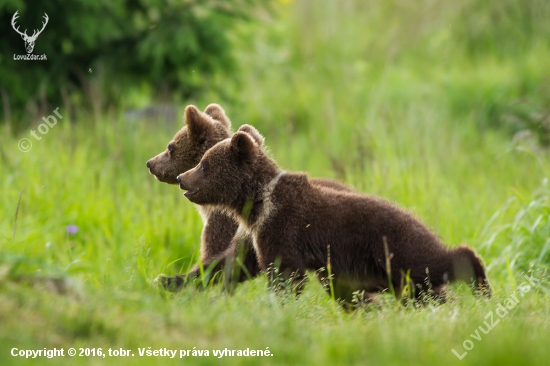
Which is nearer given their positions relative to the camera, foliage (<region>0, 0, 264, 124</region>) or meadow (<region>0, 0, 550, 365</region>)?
meadow (<region>0, 0, 550, 365</region>)

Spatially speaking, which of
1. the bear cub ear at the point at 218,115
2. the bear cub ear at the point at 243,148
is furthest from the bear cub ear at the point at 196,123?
the bear cub ear at the point at 243,148

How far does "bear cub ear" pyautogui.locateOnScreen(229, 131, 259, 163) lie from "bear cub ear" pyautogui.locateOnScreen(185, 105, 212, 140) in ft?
2.55

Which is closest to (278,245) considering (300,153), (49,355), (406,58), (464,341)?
(464,341)

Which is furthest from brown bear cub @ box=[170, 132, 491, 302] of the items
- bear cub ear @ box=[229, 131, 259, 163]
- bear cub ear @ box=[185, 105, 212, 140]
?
bear cub ear @ box=[185, 105, 212, 140]

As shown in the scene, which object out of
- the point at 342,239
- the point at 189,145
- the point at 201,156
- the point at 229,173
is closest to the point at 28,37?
the point at 189,145

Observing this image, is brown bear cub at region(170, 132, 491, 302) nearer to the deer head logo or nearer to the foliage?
the foliage

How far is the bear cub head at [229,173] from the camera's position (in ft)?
17.7

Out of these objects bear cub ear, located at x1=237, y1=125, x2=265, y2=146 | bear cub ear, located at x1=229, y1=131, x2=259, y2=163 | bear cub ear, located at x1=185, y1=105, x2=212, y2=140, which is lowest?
bear cub ear, located at x1=229, y1=131, x2=259, y2=163

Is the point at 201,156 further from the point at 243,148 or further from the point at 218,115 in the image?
the point at 243,148

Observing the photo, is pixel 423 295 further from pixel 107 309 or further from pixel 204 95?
pixel 204 95

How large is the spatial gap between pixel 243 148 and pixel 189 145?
935mm

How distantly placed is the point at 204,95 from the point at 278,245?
6.09 m

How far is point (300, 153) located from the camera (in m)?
9.75

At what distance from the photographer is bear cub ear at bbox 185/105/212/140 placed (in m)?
6.05
